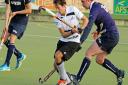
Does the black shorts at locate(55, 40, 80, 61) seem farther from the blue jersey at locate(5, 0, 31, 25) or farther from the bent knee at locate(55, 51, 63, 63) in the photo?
the blue jersey at locate(5, 0, 31, 25)

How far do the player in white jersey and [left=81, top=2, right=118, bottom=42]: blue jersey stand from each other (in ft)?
0.71

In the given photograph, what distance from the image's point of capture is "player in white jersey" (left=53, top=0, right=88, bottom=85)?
816 centimetres

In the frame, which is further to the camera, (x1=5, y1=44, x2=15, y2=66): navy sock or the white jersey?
(x1=5, y1=44, x2=15, y2=66): navy sock

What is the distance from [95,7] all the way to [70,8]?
417 millimetres

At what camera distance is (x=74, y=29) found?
8.11 m

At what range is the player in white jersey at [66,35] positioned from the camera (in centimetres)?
816

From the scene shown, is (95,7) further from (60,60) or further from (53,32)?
(53,32)

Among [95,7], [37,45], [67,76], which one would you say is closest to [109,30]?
[95,7]

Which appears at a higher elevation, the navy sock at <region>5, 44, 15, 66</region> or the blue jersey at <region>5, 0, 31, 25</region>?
the blue jersey at <region>5, 0, 31, 25</region>

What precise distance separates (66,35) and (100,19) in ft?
2.01

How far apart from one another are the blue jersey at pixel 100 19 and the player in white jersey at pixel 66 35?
0.22m

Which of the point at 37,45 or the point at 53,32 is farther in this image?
the point at 53,32

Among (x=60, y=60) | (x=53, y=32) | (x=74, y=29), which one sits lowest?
(x=53, y=32)

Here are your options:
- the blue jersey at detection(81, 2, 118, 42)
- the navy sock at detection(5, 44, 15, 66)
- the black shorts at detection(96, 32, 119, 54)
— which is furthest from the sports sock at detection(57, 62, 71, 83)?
the navy sock at detection(5, 44, 15, 66)
